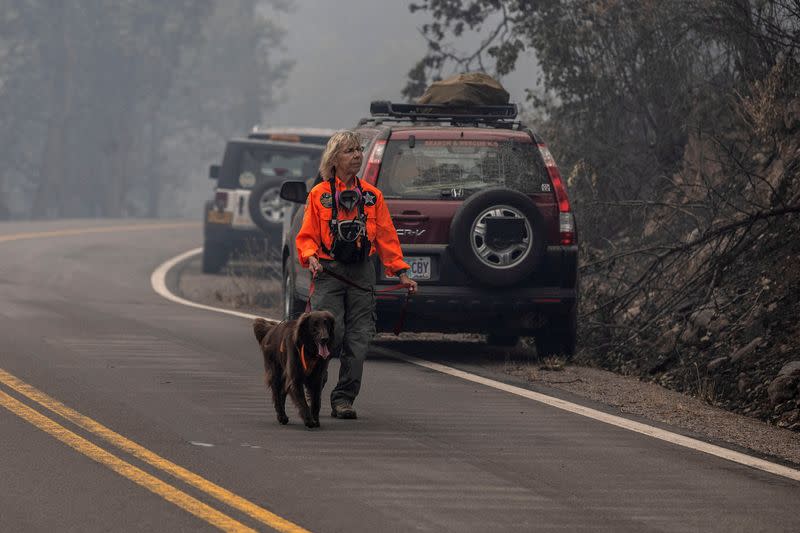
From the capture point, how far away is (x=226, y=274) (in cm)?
→ 2641

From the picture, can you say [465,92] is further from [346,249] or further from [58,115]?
[58,115]

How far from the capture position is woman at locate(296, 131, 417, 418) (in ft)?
33.0

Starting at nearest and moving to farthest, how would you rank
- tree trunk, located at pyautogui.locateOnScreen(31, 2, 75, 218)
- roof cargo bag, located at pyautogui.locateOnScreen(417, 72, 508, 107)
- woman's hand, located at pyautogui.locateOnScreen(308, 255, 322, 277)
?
woman's hand, located at pyautogui.locateOnScreen(308, 255, 322, 277) → roof cargo bag, located at pyautogui.locateOnScreen(417, 72, 508, 107) → tree trunk, located at pyautogui.locateOnScreen(31, 2, 75, 218)

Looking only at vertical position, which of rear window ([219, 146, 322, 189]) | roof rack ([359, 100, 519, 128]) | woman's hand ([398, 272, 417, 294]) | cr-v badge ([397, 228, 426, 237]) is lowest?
woman's hand ([398, 272, 417, 294])

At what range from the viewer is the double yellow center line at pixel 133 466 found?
7199 millimetres

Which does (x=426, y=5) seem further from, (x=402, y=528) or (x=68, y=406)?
(x=402, y=528)

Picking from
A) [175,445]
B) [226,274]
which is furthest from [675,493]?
[226,274]

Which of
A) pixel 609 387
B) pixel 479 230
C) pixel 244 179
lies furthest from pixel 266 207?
pixel 609 387

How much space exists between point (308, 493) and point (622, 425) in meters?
3.06

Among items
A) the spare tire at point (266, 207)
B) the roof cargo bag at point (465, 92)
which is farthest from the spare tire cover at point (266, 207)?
the roof cargo bag at point (465, 92)

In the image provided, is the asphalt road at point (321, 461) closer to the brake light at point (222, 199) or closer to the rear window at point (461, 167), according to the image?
the rear window at point (461, 167)

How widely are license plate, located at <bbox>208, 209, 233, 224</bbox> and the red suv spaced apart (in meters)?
12.0

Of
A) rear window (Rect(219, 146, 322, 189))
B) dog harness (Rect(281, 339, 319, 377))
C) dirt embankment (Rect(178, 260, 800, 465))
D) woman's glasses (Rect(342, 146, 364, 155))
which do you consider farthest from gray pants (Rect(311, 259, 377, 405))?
rear window (Rect(219, 146, 322, 189))

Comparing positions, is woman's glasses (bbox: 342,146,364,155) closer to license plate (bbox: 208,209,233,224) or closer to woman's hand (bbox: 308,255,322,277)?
woman's hand (bbox: 308,255,322,277)
